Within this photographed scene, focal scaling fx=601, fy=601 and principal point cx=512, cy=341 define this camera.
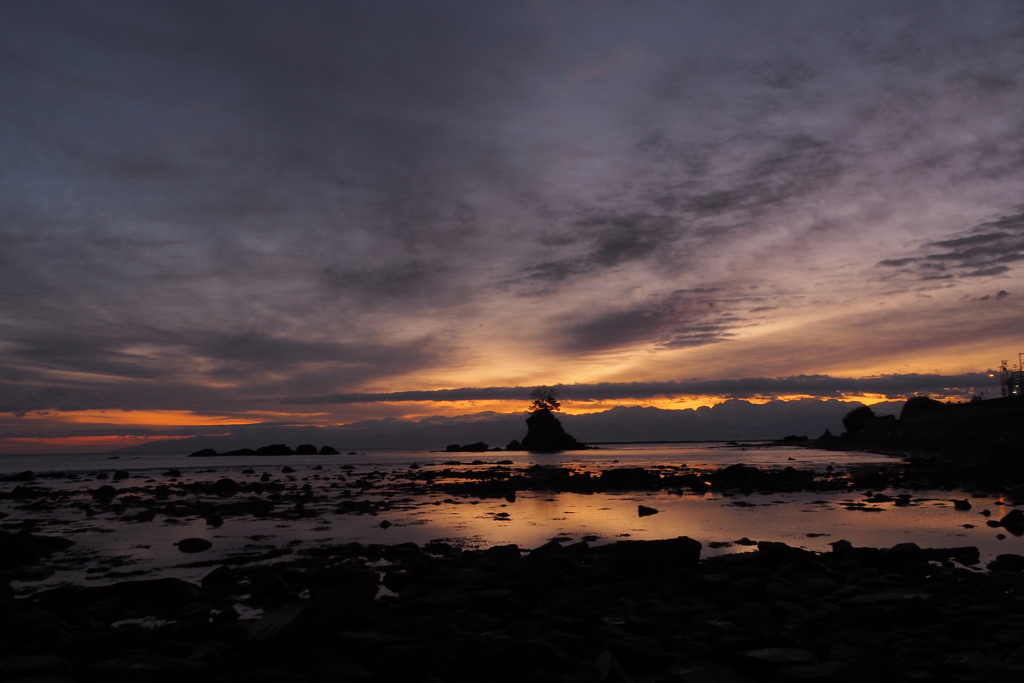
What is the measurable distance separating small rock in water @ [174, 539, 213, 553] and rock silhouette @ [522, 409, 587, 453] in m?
147

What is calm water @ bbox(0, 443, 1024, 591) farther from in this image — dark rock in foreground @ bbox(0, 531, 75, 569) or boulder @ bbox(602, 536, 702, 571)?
boulder @ bbox(602, 536, 702, 571)

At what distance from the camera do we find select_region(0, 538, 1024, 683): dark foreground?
7.59 meters

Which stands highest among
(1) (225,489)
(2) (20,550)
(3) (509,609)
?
(3) (509,609)

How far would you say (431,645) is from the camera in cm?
813

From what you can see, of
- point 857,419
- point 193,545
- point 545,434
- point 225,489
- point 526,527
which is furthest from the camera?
point 545,434

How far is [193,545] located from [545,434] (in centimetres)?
14940

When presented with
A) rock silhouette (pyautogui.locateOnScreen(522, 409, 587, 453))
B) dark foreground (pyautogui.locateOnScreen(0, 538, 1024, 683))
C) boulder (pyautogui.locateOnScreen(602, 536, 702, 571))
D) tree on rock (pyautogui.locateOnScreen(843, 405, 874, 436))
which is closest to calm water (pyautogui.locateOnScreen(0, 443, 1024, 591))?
dark foreground (pyautogui.locateOnScreen(0, 538, 1024, 683))

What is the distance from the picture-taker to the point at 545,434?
164m

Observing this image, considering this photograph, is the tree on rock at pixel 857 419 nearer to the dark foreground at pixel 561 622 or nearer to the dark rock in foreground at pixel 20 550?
the dark foreground at pixel 561 622

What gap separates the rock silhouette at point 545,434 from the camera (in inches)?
6452

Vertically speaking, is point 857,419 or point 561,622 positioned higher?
point 857,419

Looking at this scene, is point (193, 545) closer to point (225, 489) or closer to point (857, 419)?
point (225, 489)

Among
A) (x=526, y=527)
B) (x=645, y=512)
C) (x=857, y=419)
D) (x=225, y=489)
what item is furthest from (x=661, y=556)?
(x=857, y=419)

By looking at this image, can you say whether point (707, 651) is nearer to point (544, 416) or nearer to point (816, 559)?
point (816, 559)
